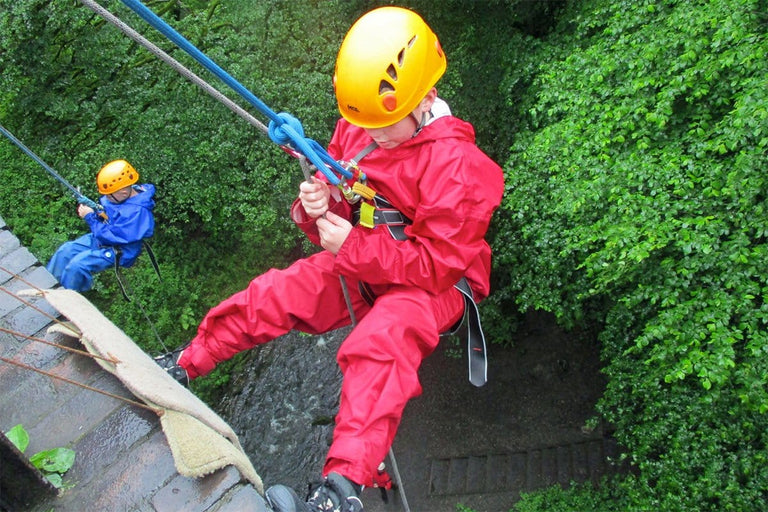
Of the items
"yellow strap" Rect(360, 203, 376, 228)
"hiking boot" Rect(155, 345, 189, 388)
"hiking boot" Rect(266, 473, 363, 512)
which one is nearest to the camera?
"hiking boot" Rect(266, 473, 363, 512)

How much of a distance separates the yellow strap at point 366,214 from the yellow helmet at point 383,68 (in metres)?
0.38

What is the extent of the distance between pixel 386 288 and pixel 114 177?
3047 millimetres

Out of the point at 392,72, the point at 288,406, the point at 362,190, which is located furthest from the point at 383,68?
the point at 288,406

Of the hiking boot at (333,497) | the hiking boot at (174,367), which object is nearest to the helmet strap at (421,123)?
the hiking boot at (333,497)

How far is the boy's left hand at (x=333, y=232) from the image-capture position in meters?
2.67

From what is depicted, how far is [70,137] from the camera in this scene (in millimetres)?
6516

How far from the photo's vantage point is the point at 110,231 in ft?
15.9

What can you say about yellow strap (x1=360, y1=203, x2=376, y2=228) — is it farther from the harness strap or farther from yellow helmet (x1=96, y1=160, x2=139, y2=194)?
yellow helmet (x1=96, y1=160, x2=139, y2=194)

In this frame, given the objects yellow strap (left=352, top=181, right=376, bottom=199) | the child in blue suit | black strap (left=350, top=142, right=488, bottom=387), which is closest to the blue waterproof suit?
the child in blue suit

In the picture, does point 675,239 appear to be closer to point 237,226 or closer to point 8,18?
point 237,226

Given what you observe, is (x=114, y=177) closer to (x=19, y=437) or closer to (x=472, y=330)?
(x=19, y=437)

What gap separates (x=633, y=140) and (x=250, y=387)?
15.3 feet

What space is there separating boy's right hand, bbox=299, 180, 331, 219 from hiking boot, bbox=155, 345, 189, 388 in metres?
1.19

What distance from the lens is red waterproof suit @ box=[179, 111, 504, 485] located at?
246cm
